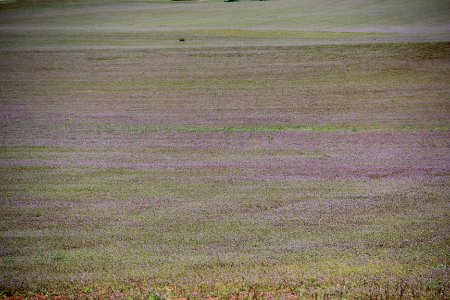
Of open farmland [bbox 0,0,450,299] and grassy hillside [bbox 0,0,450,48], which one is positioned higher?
grassy hillside [bbox 0,0,450,48]

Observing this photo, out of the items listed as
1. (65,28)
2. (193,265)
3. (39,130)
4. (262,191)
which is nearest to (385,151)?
(262,191)

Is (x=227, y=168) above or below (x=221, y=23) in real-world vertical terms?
below

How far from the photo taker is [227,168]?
61.4ft

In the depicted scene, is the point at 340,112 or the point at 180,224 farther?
the point at 340,112

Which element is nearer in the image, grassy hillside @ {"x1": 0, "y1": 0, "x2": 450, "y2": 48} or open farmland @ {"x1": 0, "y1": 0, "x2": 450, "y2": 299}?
open farmland @ {"x1": 0, "y1": 0, "x2": 450, "y2": 299}

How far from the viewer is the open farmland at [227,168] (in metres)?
11.0

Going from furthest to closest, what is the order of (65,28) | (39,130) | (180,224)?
(65,28) → (39,130) → (180,224)

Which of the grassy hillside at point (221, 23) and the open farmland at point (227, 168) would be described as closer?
the open farmland at point (227, 168)

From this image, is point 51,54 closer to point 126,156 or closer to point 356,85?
point 356,85

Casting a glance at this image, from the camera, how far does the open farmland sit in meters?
11.0

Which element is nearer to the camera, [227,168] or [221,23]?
[227,168]

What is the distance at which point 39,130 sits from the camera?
24.8m

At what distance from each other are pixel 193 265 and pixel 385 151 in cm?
1126

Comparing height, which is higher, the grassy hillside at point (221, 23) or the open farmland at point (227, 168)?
the grassy hillside at point (221, 23)
